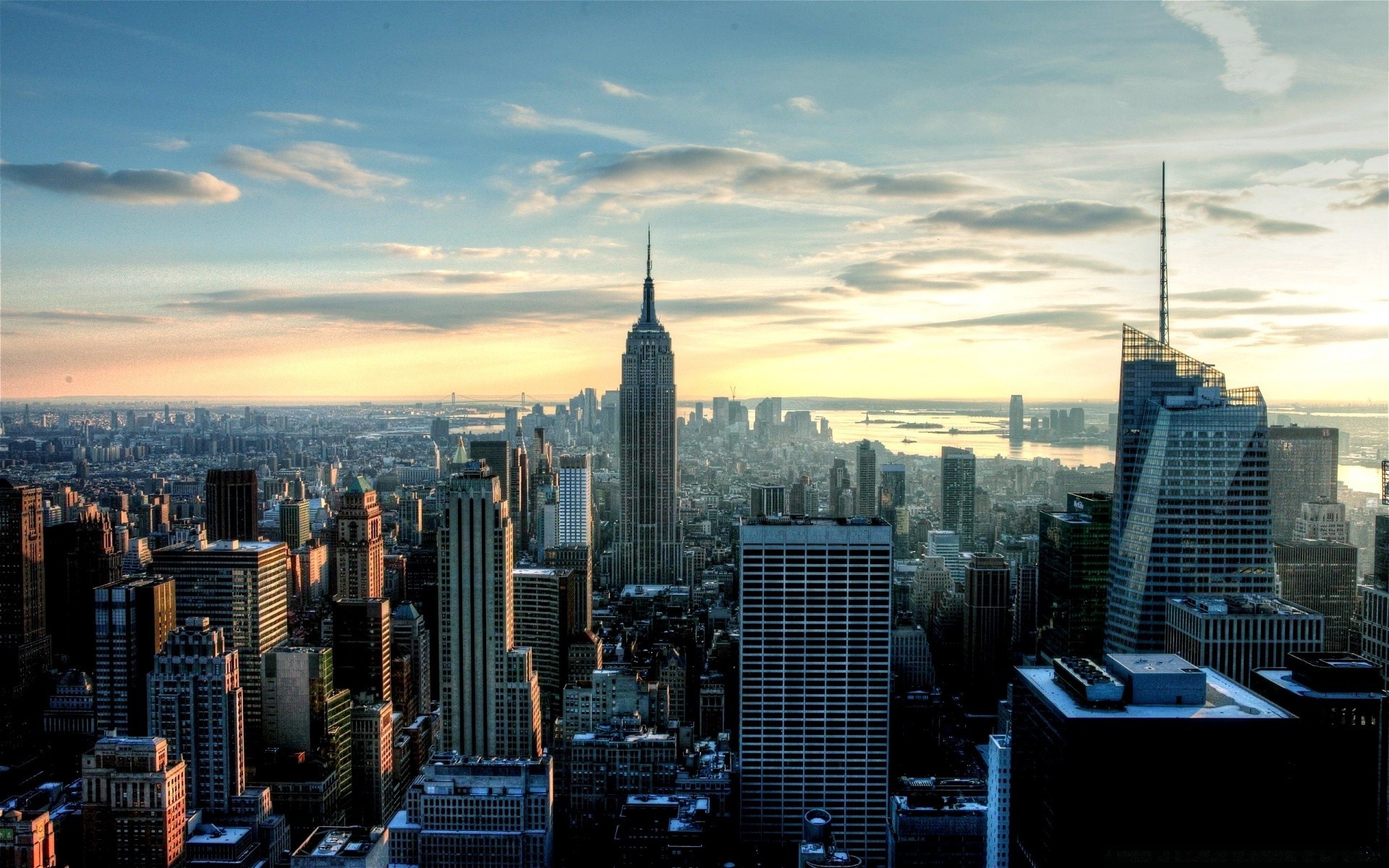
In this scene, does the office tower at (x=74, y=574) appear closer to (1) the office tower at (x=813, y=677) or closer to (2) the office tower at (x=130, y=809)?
(2) the office tower at (x=130, y=809)

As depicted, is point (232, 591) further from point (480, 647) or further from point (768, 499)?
point (768, 499)

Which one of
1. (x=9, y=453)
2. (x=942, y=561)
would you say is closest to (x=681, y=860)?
(x=9, y=453)

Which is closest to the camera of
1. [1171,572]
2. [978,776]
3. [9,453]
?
→ [1171,572]

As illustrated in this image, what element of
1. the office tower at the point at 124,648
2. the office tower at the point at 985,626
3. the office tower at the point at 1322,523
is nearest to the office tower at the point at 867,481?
the office tower at the point at 985,626

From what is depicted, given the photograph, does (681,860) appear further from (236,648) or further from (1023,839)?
(236,648)

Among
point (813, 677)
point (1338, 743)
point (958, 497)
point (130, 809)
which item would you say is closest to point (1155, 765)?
point (1338, 743)

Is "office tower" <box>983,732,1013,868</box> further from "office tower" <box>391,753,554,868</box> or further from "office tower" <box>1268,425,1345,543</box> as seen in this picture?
"office tower" <box>391,753,554,868</box>

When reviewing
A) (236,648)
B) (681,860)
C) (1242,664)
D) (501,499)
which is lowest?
(681,860)
